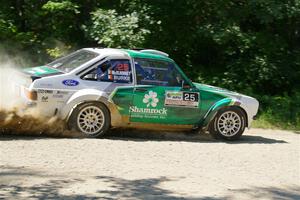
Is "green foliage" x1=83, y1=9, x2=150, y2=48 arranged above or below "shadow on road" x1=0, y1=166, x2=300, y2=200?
above

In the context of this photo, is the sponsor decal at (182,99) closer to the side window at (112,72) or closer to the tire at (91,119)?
the side window at (112,72)

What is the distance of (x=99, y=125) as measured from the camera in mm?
10609

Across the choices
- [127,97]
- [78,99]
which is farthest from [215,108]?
[78,99]

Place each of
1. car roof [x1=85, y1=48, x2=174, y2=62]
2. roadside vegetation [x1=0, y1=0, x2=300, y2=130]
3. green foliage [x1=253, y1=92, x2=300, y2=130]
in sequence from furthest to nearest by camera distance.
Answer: roadside vegetation [x1=0, y1=0, x2=300, y2=130]
green foliage [x1=253, y1=92, x2=300, y2=130]
car roof [x1=85, y1=48, x2=174, y2=62]

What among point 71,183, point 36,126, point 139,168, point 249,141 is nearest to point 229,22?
point 249,141

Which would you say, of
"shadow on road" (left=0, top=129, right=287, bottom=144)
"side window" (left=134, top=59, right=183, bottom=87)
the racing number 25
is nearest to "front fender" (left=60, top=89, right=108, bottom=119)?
"shadow on road" (left=0, top=129, right=287, bottom=144)

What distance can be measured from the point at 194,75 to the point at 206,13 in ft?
5.72

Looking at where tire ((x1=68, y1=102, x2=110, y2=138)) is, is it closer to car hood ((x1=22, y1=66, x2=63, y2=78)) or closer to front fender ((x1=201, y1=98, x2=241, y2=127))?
car hood ((x1=22, y1=66, x2=63, y2=78))

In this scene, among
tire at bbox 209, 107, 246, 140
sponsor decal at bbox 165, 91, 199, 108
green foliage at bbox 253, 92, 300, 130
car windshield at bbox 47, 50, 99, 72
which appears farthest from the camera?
green foliage at bbox 253, 92, 300, 130

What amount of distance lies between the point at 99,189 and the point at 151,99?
158 inches

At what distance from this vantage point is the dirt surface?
7113mm

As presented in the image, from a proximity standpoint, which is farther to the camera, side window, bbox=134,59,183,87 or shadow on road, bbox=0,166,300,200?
side window, bbox=134,59,183,87

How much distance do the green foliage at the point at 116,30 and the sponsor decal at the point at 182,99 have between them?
13.1ft

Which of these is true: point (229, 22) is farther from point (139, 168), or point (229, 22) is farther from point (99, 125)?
point (139, 168)
